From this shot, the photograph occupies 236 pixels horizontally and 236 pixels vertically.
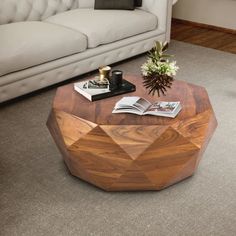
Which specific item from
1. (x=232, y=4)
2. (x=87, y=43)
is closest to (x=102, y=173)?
(x=87, y=43)

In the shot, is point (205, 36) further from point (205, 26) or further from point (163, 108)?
point (163, 108)

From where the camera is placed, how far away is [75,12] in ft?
12.9

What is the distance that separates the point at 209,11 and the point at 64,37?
2.47m

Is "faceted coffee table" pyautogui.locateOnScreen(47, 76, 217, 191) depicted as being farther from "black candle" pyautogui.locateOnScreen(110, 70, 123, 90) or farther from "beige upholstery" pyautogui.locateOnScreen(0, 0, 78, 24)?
"beige upholstery" pyautogui.locateOnScreen(0, 0, 78, 24)

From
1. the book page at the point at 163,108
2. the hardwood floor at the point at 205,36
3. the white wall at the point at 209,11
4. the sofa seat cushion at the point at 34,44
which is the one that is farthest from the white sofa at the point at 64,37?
the book page at the point at 163,108

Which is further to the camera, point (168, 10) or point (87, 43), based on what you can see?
point (168, 10)

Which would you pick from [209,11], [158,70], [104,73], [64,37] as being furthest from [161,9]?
[158,70]

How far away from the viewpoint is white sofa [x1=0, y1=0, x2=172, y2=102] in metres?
3.12

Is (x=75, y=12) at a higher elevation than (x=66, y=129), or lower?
higher

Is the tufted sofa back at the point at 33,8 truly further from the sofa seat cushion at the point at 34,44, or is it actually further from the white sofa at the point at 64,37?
the sofa seat cushion at the point at 34,44

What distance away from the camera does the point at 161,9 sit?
13.5 feet

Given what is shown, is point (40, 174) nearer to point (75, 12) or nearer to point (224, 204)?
point (224, 204)

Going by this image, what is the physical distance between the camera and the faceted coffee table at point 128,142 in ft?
6.86

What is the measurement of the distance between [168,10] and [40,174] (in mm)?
2403
